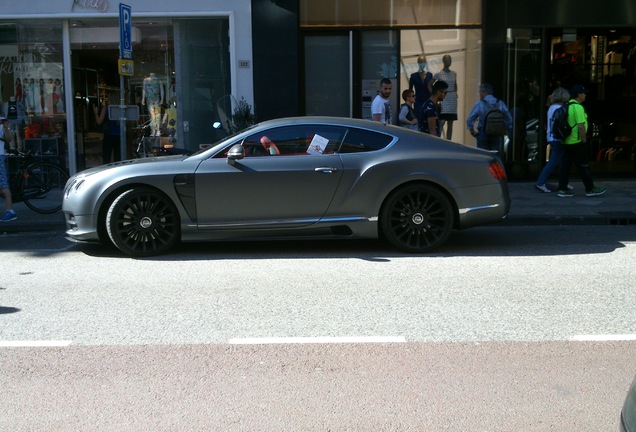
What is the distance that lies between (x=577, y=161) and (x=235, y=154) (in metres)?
6.68

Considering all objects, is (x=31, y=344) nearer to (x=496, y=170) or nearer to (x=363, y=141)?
(x=363, y=141)

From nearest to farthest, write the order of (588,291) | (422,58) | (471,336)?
(471,336) → (588,291) → (422,58)

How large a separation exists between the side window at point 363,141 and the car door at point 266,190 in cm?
21

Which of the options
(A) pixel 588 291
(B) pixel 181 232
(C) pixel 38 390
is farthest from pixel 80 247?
(A) pixel 588 291

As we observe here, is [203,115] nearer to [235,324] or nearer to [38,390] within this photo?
[235,324]

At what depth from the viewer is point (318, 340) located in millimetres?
5586

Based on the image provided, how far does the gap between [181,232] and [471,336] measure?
4.13m

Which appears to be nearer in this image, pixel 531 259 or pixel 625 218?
pixel 531 259

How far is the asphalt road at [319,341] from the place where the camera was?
14.3ft

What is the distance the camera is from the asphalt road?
171 inches

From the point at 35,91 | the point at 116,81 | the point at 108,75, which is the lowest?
the point at 35,91

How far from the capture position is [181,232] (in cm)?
880

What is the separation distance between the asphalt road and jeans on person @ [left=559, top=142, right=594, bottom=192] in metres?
4.30

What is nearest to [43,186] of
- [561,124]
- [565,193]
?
[561,124]
